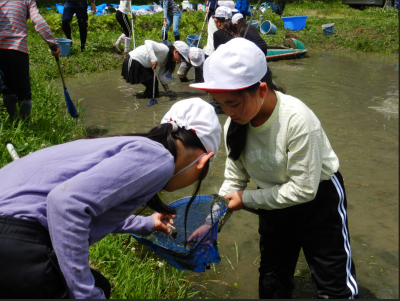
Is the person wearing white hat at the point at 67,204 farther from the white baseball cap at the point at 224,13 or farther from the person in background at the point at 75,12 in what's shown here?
the person in background at the point at 75,12

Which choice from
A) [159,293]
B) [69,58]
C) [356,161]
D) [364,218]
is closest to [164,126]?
[159,293]

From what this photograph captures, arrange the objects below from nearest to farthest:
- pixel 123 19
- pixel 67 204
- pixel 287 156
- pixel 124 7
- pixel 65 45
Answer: pixel 67 204 < pixel 287 156 < pixel 65 45 < pixel 124 7 < pixel 123 19

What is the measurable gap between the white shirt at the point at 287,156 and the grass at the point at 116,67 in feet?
2.88

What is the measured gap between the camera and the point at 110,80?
26.5 ft

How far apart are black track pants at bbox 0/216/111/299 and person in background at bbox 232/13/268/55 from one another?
14.7 ft

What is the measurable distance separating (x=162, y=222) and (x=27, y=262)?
2.61ft

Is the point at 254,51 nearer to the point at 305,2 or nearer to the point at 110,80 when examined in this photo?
the point at 110,80

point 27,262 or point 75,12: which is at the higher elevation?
point 75,12

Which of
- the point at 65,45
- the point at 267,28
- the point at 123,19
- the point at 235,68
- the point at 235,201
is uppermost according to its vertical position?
the point at 235,68

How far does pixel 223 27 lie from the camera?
18.2 ft

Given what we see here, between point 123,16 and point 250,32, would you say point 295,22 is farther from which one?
point 250,32

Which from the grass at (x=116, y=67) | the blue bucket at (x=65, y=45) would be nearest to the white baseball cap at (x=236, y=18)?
the grass at (x=116, y=67)

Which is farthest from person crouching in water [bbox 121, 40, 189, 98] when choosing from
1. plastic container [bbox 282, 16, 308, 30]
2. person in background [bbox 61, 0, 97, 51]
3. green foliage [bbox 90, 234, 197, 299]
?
plastic container [bbox 282, 16, 308, 30]

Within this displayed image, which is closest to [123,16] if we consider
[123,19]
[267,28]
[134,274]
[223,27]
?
[123,19]
